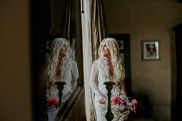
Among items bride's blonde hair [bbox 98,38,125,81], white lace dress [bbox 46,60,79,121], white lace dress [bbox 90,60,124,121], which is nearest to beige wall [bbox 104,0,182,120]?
bride's blonde hair [bbox 98,38,125,81]

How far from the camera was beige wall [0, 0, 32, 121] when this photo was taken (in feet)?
1.15

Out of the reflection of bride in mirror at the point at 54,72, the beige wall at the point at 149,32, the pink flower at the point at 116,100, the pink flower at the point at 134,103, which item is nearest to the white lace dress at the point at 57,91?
the reflection of bride in mirror at the point at 54,72

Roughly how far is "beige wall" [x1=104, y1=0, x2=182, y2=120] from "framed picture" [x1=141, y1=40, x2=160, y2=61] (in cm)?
6

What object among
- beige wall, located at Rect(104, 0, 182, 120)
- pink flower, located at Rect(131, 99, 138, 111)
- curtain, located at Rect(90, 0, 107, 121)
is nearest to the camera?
curtain, located at Rect(90, 0, 107, 121)

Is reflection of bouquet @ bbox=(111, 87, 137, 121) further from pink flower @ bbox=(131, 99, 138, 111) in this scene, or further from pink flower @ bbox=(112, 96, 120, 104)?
pink flower @ bbox=(131, 99, 138, 111)

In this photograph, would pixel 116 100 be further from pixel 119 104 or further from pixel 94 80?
pixel 94 80

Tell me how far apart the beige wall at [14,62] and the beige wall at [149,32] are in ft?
7.66

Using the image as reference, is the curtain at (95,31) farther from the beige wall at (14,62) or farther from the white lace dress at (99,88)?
the beige wall at (14,62)

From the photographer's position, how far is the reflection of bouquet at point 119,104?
2.17 m

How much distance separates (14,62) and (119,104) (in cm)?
200

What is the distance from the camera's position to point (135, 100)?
8.37 feet

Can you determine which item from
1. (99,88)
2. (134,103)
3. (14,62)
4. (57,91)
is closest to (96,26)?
(99,88)

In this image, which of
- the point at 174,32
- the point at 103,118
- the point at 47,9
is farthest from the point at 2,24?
the point at 174,32

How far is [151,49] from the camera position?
2.64 meters
